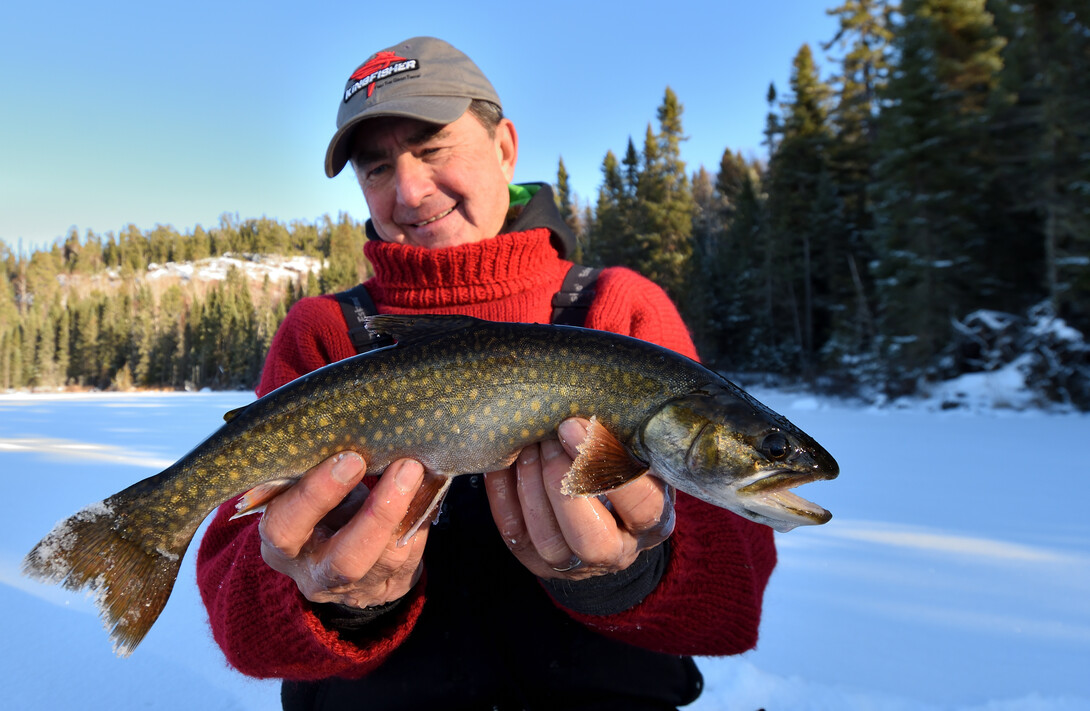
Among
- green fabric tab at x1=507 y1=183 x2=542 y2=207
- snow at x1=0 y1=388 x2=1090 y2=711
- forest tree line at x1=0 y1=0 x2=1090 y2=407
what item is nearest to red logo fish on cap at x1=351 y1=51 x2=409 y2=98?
green fabric tab at x1=507 y1=183 x2=542 y2=207

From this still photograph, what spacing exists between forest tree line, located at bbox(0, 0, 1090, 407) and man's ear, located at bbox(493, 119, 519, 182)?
1710 centimetres

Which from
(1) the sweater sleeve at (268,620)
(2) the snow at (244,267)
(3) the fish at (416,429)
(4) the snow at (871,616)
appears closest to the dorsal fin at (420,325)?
(3) the fish at (416,429)

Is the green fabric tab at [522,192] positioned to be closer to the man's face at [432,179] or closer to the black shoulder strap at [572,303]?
the man's face at [432,179]

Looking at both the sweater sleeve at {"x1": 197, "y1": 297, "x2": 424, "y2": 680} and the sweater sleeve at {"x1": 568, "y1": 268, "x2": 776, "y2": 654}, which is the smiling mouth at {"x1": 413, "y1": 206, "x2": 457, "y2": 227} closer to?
the sweater sleeve at {"x1": 197, "y1": 297, "x2": 424, "y2": 680}

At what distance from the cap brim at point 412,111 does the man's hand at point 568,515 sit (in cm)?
144

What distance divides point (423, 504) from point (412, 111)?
61.0 inches

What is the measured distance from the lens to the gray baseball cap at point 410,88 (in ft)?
8.14

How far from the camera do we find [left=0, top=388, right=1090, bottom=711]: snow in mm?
3229

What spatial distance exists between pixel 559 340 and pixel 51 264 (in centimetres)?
16306

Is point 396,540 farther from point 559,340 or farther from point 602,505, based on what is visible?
point 559,340

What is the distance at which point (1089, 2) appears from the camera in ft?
49.8

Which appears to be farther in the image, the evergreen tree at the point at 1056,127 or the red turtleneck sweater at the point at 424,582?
the evergreen tree at the point at 1056,127

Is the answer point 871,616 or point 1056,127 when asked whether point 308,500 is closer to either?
point 871,616

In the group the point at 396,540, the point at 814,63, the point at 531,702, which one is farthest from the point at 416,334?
the point at 814,63
